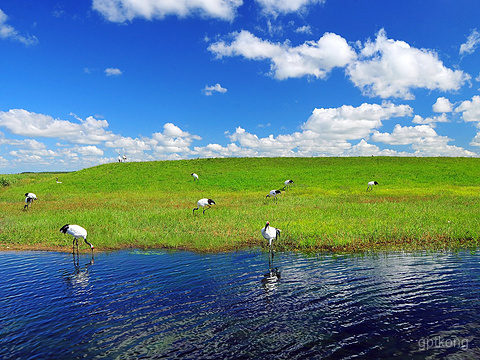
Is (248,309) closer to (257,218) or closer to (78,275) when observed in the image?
(78,275)

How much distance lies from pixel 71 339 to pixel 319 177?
2174 inches

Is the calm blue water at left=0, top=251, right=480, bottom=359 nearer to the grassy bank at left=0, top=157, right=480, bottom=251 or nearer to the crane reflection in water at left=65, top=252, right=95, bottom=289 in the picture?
the crane reflection in water at left=65, top=252, right=95, bottom=289

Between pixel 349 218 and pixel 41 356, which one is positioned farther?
pixel 349 218

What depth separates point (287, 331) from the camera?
9125 mm

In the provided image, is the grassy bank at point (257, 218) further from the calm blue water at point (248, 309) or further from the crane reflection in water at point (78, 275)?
the crane reflection in water at point (78, 275)

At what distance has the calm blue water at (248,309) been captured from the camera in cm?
841

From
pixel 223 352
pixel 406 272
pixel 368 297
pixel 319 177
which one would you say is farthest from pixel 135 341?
pixel 319 177

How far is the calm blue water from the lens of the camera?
331 inches

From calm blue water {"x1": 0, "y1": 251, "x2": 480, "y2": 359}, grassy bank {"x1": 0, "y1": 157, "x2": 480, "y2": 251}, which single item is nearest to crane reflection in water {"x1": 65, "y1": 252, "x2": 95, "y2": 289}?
calm blue water {"x1": 0, "y1": 251, "x2": 480, "y2": 359}

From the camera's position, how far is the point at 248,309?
10500mm

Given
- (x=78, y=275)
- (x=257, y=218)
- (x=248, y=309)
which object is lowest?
(x=248, y=309)

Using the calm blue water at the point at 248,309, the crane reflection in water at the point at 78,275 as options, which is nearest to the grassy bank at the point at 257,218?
the calm blue water at the point at 248,309

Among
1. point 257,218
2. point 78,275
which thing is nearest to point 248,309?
point 78,275

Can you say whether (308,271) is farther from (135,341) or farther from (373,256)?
A: (135,341)
